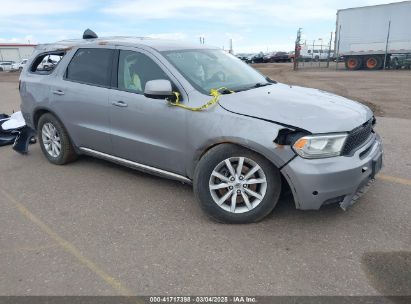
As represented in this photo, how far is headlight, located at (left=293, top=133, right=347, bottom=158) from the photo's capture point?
3218mm

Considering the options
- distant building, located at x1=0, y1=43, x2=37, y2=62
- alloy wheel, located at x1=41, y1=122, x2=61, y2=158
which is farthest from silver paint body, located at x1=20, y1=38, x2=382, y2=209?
distant building, located at x1=0, y1=43, x2=37, y2=62

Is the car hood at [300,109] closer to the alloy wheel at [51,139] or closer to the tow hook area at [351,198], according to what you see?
the tow hook area at [351,198]

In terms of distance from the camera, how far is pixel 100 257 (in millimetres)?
3184

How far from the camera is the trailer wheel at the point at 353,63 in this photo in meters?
28.9

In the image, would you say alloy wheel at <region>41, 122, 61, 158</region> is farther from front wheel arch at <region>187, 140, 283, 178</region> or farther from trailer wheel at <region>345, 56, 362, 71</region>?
trailer wheel at <region>345, 56, 362, 71</region>

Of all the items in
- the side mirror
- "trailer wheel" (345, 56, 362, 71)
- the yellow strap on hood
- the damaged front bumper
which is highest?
→ the side mirror

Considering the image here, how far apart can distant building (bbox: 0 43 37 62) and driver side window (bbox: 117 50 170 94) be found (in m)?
77.3

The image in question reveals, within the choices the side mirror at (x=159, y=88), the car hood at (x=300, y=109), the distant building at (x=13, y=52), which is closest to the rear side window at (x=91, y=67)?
the side mirror at (x=159, y=88)

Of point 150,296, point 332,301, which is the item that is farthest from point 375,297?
point 150,296

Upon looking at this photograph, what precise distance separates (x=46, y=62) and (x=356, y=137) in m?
4.48

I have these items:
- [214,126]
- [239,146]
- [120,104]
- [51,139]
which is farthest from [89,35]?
[239,146]

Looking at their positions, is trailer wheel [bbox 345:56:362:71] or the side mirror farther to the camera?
trailer wheel [bbox 345:56:362:71]

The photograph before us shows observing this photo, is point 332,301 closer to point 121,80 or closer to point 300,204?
point 300,204

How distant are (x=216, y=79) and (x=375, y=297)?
8.44ft
